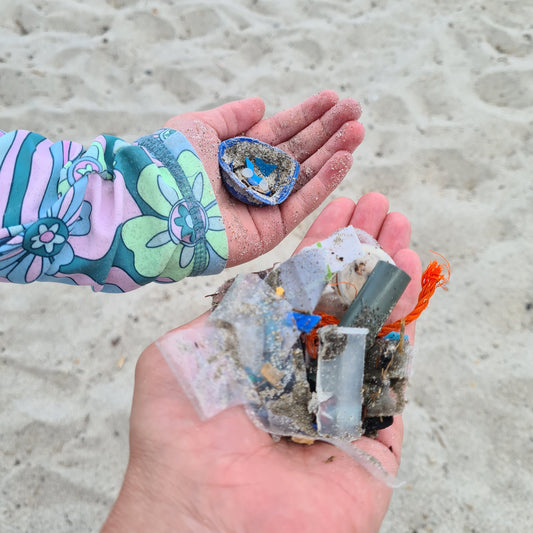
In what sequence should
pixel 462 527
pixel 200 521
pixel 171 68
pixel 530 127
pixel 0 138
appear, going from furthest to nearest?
pixel 171 68
pixel 530 127
pixel 462 527
pixel 0 138
pixel 200 521

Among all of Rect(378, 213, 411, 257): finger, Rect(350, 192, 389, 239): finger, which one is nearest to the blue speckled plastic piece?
Rect(350, 192, 389, 239): finger

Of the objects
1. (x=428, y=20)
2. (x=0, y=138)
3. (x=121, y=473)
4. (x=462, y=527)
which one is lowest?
(x=121, y=473)

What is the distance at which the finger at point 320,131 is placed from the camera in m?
1.86

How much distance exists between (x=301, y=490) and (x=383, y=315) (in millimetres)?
516

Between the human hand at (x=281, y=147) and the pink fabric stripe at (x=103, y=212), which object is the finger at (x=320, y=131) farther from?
the pink fabric stripe at (x=103, y=212)

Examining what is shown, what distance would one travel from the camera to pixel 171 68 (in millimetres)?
2508

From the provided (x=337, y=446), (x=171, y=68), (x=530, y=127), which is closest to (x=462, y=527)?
(x=337, y=446)

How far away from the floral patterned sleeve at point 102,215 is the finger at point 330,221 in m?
0.36

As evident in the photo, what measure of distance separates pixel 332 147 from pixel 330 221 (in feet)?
1.16

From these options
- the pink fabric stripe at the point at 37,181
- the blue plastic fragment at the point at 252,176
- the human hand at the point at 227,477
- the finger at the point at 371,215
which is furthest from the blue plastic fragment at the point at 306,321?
the pink fabric stripe at the point at 37,181

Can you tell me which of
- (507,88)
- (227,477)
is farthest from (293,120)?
(227,477)

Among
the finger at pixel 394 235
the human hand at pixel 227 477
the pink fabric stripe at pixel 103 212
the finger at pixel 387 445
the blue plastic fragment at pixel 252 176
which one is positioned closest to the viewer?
the human hand at pixel 227 477

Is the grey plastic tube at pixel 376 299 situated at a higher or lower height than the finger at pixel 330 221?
higher

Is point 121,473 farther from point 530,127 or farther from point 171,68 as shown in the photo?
point 530,127
